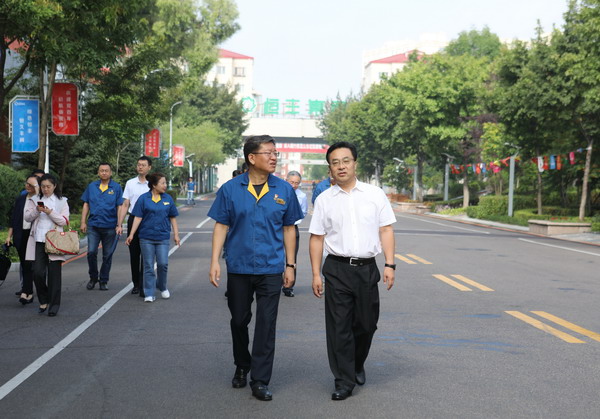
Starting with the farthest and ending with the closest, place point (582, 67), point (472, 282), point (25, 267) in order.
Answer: point (582, 67)
point (472, 282)
point (25, 267)

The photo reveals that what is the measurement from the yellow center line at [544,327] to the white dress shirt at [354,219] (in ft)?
10.2

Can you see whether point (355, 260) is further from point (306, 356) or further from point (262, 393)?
point (306, 356)

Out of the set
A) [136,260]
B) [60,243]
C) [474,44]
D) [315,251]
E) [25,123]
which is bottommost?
[136,260]

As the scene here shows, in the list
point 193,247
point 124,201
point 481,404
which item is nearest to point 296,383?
point 481,404

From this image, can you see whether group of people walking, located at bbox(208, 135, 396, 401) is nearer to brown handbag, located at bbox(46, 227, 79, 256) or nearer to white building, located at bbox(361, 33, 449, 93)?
brown handbag, located at bbox(46, 227, 79, 256)

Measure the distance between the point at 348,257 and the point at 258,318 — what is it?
2.54 feet

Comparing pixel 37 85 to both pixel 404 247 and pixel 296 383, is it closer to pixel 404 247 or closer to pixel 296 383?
pixel 404 247

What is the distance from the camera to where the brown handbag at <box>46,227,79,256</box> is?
9000 millimetres

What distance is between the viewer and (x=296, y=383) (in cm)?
604

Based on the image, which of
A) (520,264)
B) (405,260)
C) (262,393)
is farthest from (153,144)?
(262,393)

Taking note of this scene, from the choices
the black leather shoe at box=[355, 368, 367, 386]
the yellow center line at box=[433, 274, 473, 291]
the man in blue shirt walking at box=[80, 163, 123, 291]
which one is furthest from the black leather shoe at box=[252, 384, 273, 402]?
the yellow center line at box=[433, 274, 473, 291]

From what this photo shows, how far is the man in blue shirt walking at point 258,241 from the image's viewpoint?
18.7 ft

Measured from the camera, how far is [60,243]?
9.05m

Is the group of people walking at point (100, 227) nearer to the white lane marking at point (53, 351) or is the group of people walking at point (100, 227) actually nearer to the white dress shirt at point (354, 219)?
the white lane marking at point (53, 351)
